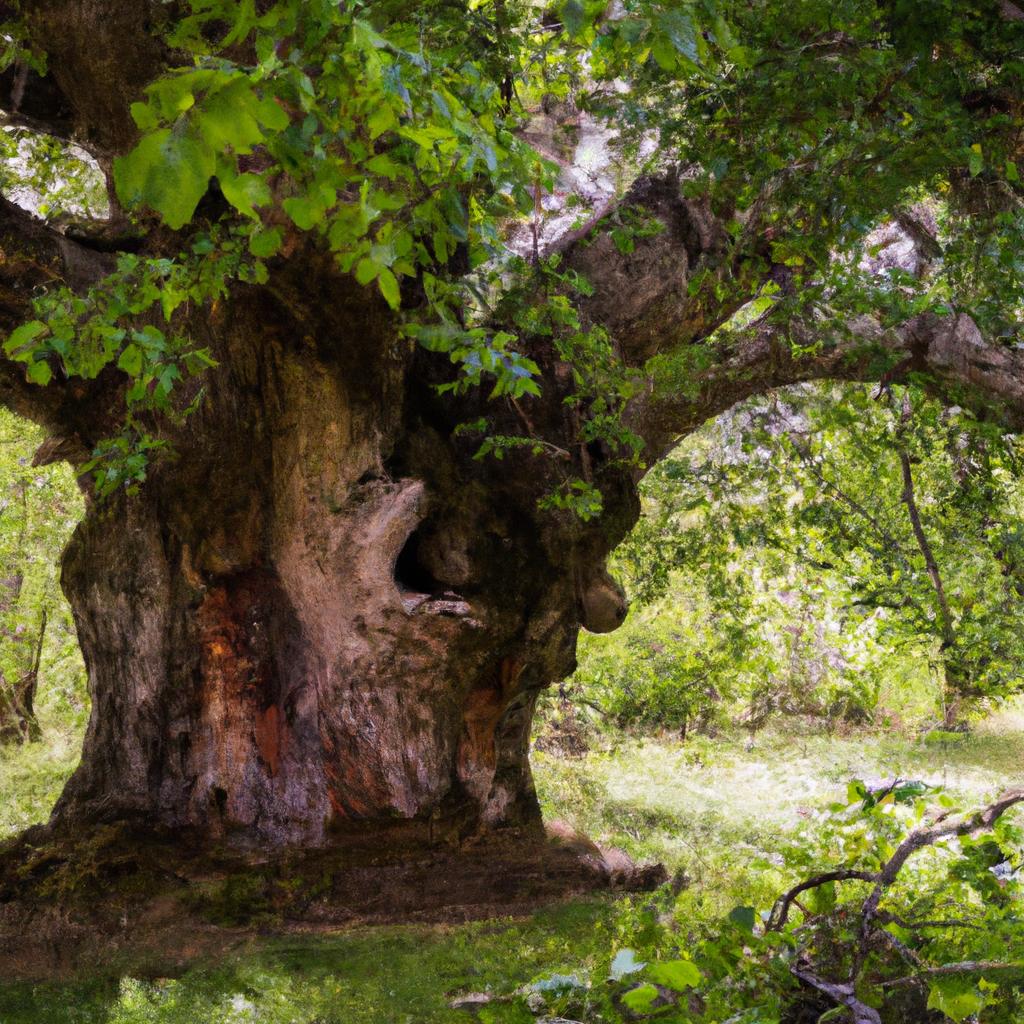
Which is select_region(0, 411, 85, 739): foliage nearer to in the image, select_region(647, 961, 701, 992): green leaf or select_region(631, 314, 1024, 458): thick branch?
select_region(631, 314, 1024, 458): thick branch

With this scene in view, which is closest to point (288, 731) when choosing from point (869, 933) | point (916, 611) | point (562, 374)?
point (562, 374)

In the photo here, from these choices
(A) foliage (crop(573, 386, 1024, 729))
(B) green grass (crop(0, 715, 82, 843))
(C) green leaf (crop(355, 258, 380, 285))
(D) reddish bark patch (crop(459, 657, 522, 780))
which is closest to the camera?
(C) green leaf (crop(355, 258, 380, 285))

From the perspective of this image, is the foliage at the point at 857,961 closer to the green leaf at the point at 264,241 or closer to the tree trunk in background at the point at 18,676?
the green leaf at the point at 264,241

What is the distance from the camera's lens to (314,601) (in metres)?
4.82

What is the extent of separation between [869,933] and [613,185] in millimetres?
4891

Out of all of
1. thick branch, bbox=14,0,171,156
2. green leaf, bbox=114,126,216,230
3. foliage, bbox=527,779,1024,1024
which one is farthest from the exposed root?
green leaf, bbox=114,126,216,230

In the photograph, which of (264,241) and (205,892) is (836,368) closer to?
(264,241)

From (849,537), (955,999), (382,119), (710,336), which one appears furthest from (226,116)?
(849,537)

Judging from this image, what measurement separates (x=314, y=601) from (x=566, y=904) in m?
2.19

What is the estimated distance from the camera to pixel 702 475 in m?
6.75

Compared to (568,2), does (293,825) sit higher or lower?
lower

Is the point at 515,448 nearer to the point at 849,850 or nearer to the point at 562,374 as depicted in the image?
the point at 562,374

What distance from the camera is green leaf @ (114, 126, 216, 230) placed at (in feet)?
4.72

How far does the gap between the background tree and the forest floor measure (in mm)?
643
